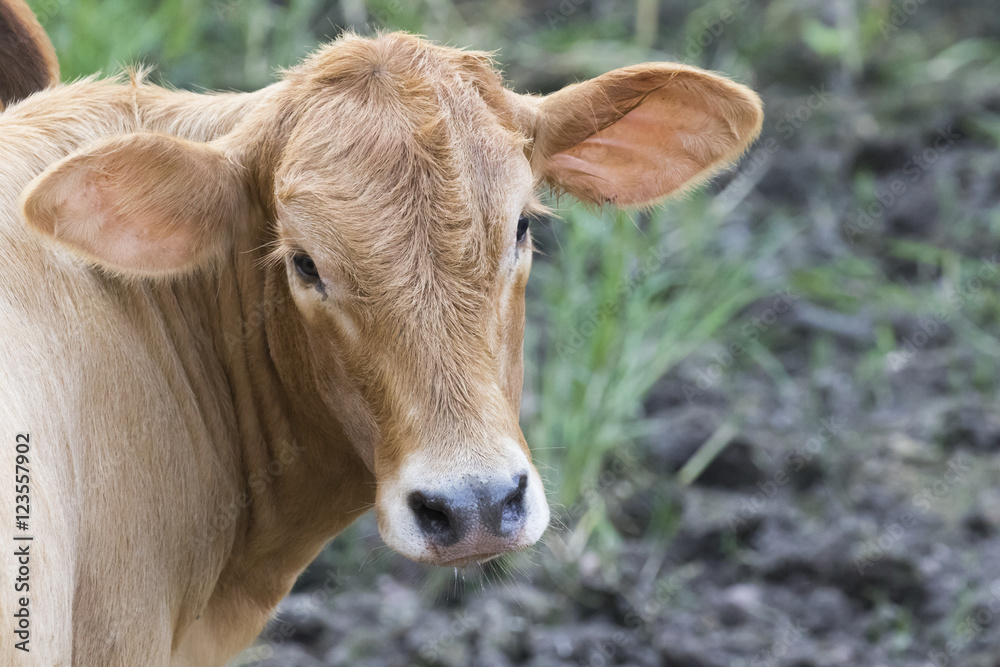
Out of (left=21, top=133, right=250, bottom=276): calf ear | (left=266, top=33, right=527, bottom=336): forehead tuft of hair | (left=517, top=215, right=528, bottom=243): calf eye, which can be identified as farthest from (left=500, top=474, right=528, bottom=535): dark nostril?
(left=21, top=133, right=250, bottom=276): calf ear

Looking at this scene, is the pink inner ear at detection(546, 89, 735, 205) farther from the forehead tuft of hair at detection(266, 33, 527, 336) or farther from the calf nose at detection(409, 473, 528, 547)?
the calf nose at detection(409, 473, 528, 547)

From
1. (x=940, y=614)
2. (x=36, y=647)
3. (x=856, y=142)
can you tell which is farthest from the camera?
(x=856, y=142)

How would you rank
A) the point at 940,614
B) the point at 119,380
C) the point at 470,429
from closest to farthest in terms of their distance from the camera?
the point at 470,429 < the point at 119,380 < the point at 940,614

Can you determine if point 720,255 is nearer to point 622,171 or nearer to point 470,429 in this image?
point 622,171

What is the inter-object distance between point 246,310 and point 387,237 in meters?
0.63

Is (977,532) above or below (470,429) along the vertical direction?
below

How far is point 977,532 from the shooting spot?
15.5ft

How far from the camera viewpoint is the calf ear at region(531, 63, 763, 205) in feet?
9.37

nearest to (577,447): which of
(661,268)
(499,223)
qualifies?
(661,268)

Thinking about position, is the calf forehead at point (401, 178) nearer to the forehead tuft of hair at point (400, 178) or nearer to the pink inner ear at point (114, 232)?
the forehead tuft of hair at point (400, 178)

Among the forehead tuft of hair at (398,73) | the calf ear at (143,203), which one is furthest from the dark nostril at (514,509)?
the calf ear at (143,203)

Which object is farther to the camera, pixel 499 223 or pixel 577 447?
pixel 577 447

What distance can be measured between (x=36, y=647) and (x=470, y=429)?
0.96m

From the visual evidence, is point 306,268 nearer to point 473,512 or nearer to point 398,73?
point 398,73
